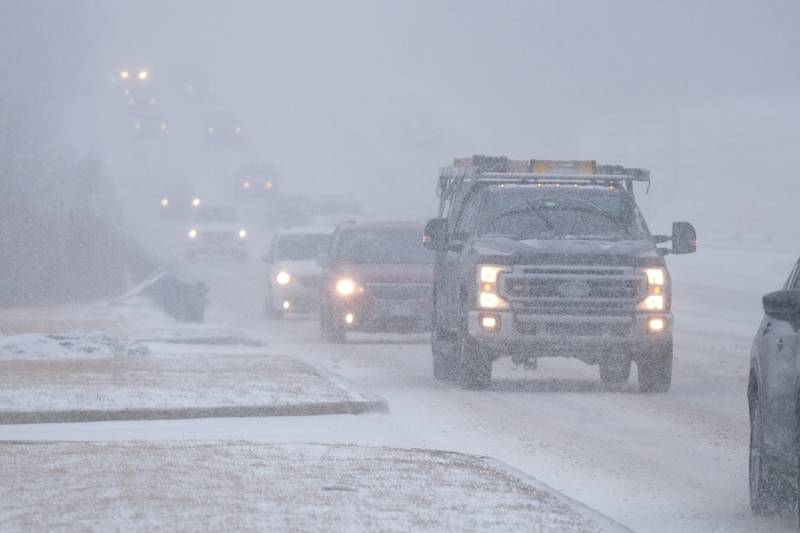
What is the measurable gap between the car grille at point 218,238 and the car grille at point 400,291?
1368 inches

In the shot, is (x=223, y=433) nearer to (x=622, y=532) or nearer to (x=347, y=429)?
(x=347, y=429)

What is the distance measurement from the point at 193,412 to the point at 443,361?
529 centimetres

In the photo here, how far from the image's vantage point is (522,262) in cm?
1658

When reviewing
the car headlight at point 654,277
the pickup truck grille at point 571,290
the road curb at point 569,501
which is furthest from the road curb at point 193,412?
the car headlight at point 654,277

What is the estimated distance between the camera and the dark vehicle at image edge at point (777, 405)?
27.1ft

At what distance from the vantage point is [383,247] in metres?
24.9

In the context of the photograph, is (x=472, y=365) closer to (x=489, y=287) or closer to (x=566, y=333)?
(x=489, y=287)

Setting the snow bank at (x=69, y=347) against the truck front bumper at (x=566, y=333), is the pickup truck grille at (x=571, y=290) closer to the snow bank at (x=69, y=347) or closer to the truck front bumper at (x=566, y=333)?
the truck front bumper at (x=566, y=333)

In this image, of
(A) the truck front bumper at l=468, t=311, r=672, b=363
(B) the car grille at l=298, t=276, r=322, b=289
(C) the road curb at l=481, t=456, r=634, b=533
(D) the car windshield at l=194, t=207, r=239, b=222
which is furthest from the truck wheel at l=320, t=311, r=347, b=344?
(D) the car windshield at l=194, t=207, r=239, b=222

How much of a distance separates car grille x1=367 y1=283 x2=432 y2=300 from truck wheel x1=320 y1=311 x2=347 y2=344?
78 centimetres

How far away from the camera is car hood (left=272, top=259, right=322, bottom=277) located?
30.9 meters

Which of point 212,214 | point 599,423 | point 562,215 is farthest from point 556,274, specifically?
point 212,214

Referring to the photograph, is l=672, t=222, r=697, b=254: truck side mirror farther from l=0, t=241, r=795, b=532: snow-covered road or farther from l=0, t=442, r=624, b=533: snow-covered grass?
l=0, t=442, r=624, b=533: snow-covered grass

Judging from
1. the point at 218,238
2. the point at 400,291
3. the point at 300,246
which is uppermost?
the point at 218,238
